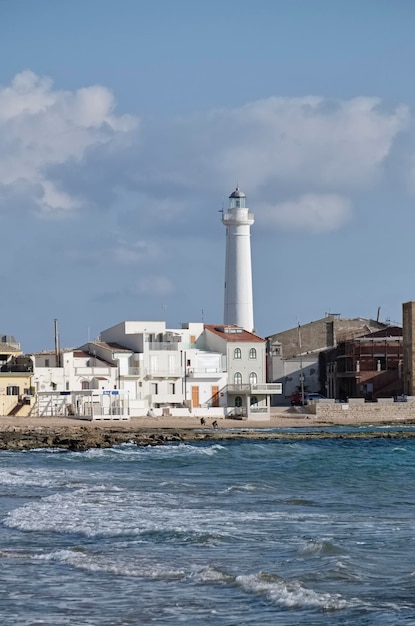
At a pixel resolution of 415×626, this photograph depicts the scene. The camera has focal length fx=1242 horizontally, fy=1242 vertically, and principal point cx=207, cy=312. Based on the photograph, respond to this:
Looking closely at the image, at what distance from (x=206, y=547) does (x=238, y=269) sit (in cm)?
5092

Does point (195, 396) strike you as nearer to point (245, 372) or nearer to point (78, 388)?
point (245, 372)

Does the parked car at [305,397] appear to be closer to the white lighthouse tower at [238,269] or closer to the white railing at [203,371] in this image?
the white lighthouse tower at [238,269]

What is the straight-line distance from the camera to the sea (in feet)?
43.2

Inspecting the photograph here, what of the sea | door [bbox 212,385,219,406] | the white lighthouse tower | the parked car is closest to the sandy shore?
door [bbox 212,385,219,406]

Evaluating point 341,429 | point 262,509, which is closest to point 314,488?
point 262,509

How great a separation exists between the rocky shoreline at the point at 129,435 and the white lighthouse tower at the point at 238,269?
13.1 m

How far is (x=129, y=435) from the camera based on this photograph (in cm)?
4756

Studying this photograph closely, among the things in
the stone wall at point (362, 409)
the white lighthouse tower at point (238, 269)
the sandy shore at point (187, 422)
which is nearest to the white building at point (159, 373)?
the sandy shore at point (187, 422)

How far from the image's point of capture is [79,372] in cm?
5769

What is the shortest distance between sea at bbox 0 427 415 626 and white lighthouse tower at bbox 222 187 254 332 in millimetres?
35550

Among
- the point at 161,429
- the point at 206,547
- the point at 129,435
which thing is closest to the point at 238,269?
the point at 161,429

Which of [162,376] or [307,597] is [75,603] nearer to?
[307,597]

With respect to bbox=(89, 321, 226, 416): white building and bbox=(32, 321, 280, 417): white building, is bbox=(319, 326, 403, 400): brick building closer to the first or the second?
bbox=(32, 321, 280, 417): white building

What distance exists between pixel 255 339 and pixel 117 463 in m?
27.5
